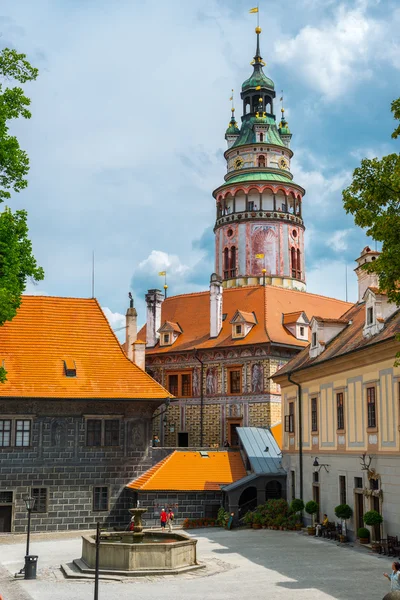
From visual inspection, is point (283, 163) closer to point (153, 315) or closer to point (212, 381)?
point (153, 315)

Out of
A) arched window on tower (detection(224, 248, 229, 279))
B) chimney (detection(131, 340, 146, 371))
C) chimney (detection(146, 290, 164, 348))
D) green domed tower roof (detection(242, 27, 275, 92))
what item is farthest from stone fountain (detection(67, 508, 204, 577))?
green domed tower roof (detection(242, 27, 275, 92))

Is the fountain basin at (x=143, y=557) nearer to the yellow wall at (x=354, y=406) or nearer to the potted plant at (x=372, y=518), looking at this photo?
the potted plant at (x=372, y=518)

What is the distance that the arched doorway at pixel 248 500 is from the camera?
34125 mm

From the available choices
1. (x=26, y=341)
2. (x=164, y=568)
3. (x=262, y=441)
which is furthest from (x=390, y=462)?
(x=26, y=341)

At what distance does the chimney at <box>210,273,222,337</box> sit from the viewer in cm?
4653

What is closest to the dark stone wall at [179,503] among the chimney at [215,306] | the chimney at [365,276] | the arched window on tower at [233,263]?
the chimney at [365,276]

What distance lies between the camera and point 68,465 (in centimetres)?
3400

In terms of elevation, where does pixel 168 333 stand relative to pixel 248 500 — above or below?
above

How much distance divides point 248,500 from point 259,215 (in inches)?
1229

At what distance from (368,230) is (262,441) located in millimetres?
23190

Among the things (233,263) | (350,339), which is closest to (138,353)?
(350,339)

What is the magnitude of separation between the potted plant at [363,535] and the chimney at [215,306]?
21.8 m

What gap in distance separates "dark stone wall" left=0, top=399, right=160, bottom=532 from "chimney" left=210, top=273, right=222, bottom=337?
1186cm

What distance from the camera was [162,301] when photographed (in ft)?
168
